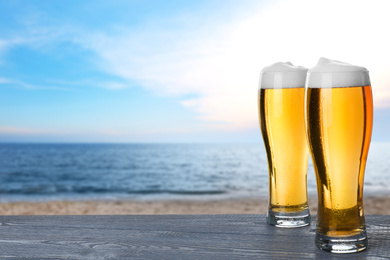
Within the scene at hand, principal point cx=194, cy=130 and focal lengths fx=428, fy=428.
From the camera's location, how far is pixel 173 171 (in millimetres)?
23047

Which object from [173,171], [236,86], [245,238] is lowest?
[173,171]

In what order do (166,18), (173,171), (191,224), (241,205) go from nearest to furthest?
1. (191,224)
2. (241,205)
3. (173,171)
4. (166,18)

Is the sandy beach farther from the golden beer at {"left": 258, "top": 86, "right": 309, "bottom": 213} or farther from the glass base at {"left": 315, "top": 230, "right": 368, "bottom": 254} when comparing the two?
the glass base at {"left": 315, "top": 230, "right": 368, "bottom": 254}

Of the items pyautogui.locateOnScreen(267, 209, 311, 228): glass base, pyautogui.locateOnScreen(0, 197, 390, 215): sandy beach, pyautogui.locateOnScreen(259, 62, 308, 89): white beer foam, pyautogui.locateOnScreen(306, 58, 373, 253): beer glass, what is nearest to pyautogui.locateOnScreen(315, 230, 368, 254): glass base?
pyautogui.locateOnScreen(306, 58, 373, 253): beer glass

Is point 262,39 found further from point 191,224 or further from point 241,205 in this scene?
point 191,224

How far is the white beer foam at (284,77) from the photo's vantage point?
3.33ft

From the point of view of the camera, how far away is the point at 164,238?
0.92m

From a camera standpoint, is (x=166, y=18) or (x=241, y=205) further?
(x=166, y=18)

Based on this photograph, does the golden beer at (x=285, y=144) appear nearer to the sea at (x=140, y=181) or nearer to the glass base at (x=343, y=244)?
the glass base at (x=343, y=244)

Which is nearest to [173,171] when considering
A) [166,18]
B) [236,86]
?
[236,86]

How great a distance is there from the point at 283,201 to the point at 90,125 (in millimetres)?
33357

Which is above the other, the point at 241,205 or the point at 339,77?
the point at 339,77

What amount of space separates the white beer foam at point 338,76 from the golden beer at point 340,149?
0.03ft

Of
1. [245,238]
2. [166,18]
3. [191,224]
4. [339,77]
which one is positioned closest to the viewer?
[339,77]
